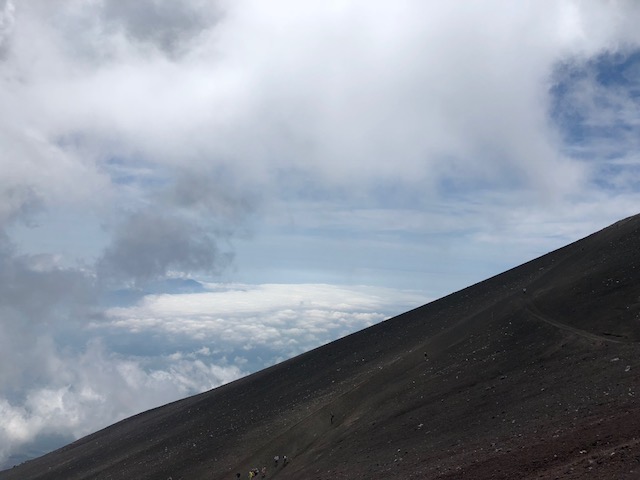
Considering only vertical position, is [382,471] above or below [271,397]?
below

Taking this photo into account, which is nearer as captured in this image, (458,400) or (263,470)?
(458,400)

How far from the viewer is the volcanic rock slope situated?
30.1 metres

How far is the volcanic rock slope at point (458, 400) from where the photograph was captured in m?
30.1

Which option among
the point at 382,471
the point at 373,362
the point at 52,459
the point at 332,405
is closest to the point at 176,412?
the point at 52,459

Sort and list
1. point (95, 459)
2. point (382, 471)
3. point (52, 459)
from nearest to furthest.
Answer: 1. point (382, 471)
2. point (95, 459)
3. point (52, 459)

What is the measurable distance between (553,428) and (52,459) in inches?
3493

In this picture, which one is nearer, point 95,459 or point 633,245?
point 633,245

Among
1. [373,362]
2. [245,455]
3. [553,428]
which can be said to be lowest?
[553,428]

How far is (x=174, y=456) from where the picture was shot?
61.5 metres

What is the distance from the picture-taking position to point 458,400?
42562 millimetres

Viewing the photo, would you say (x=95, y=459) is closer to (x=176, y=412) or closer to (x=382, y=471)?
(x=176, y=412)

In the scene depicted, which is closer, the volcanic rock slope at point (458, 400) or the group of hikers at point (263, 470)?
the volcanic rock slope at point (458, 400)

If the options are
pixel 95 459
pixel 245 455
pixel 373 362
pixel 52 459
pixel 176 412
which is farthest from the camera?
pixel 52 459

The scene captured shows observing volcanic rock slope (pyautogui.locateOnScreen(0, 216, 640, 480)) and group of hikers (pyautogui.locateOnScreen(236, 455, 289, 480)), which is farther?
group of hikers (pyautogui.locateOnScreen(236, 455, 289, 480))
